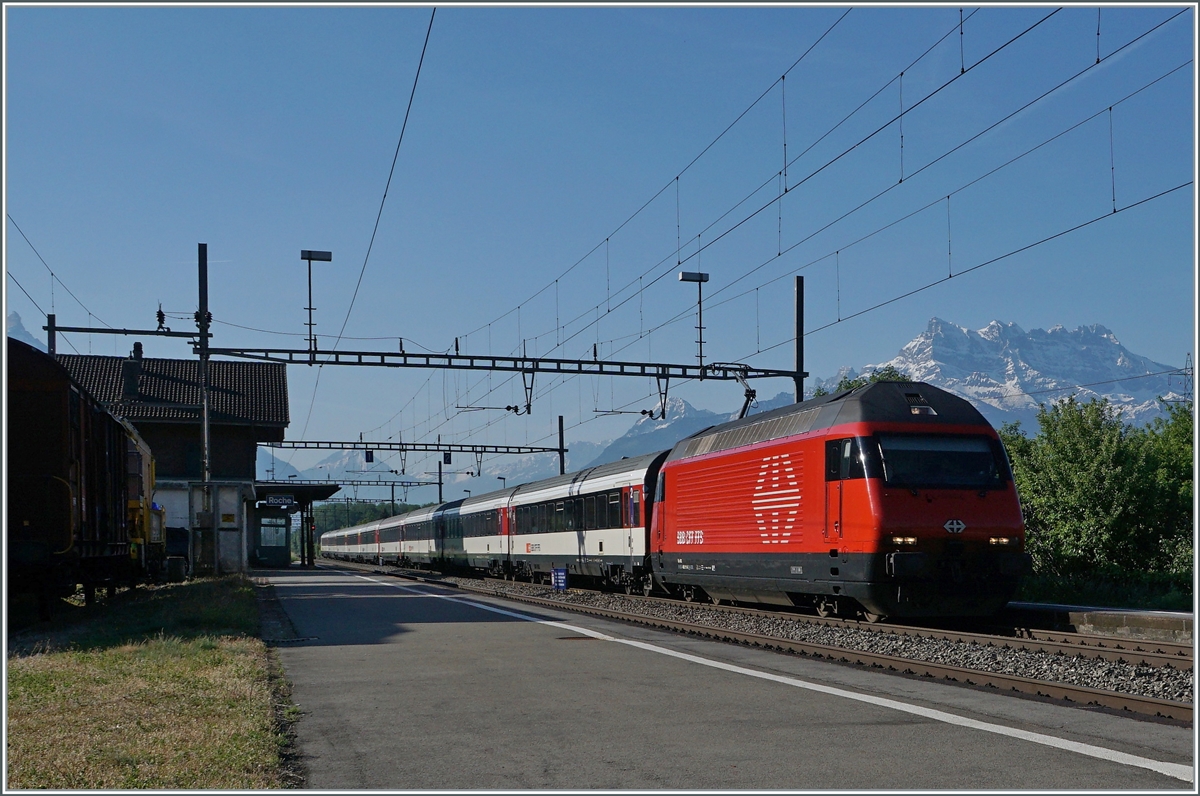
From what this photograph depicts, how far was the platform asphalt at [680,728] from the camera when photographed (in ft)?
22.4

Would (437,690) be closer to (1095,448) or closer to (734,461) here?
(734,461)

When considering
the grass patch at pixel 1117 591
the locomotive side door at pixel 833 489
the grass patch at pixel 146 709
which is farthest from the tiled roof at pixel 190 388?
the locomotive side door at pixel 833 489

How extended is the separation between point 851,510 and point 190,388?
46564 mm

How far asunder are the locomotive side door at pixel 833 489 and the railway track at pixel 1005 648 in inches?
56.4

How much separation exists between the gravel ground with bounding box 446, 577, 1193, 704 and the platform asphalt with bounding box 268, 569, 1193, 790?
149 centimetres

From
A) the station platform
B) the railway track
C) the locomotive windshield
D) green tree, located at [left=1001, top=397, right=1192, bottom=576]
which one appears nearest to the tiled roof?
green tree, located at [left=1001, top=397, right=1192, bottom=576]

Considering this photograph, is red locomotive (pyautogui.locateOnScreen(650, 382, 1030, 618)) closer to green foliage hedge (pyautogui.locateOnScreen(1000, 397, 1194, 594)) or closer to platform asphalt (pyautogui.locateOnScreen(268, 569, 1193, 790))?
platform asphalt (pyautogui.locateOnScreen(268, 569, 1193, 790))

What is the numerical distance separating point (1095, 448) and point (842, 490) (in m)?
14.2

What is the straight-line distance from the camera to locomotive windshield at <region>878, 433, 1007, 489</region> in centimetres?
1622

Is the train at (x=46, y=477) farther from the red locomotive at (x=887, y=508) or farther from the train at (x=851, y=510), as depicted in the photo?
the red locomotive at (x=887, y=508)

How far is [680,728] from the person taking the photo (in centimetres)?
845

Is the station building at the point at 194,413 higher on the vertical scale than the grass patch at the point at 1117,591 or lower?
higher

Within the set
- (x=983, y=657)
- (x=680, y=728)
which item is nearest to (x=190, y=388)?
(x=983, y=657)

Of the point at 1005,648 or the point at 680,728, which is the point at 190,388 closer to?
the point at 1005,648
